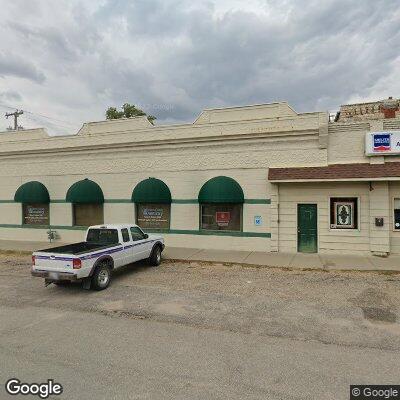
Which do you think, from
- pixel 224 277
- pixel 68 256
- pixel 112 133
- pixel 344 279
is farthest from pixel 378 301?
pixel 112 133

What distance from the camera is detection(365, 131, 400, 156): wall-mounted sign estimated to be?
12.4 m

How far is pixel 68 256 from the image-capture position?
8.23 m

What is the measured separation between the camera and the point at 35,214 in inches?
737

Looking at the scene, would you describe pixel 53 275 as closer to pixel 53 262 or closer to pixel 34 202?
pixel 53 262

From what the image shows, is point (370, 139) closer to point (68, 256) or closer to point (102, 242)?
point (102, 242)

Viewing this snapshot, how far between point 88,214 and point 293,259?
35.8 feet

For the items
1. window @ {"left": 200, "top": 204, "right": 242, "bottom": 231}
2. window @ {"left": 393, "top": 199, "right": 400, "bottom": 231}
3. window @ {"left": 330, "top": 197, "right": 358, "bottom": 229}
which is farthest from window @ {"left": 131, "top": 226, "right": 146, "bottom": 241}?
window @ {"left": 393, "top": 199, "right": 400, "bottom": 231}

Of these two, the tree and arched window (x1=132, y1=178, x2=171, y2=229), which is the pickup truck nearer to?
arched window (x1=132, y1=178, x2=171, y2=229)

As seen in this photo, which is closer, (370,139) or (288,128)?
(370,139)

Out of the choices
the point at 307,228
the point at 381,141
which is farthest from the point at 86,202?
the point at 381,141

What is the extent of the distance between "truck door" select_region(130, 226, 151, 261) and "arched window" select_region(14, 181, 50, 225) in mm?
9428

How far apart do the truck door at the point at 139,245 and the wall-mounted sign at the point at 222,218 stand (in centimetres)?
439

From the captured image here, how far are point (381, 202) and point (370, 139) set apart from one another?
2501mm

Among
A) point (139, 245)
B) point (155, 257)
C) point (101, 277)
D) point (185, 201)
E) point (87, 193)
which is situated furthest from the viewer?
point (87, 193)
